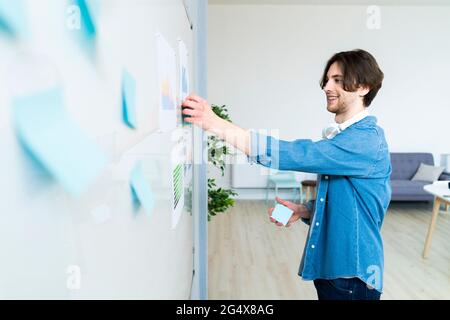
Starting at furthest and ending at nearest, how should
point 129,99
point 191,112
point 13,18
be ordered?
point 191,112, point 129,99, point 13,18

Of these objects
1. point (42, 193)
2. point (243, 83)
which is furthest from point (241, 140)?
point (243, 83)

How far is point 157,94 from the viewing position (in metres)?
0.49

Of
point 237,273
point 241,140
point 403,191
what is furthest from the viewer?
point 403,191

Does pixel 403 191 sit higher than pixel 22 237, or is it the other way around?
pixel 22 237

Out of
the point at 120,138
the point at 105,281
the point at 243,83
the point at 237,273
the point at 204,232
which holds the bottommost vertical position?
the point at 237,273

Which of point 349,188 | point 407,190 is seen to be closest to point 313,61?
point 407,190

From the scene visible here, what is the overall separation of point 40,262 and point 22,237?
2 centimetres

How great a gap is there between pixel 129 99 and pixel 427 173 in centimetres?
506

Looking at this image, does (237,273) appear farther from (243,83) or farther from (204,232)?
(243,83)

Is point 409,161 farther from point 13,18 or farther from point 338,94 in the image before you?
point 13,18

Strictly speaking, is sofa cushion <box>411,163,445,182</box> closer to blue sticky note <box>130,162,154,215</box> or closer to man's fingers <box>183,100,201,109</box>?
man's fingers <box>183,100,201,109</box>

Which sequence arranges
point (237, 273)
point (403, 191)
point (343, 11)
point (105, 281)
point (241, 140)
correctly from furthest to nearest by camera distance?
1. point (343, 11)
2. point (403, 191)
3. point (237, 273)
4. point (241, 140)
5. point (105, 281)

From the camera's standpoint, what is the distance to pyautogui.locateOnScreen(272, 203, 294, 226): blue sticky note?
128cm

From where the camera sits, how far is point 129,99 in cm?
34
